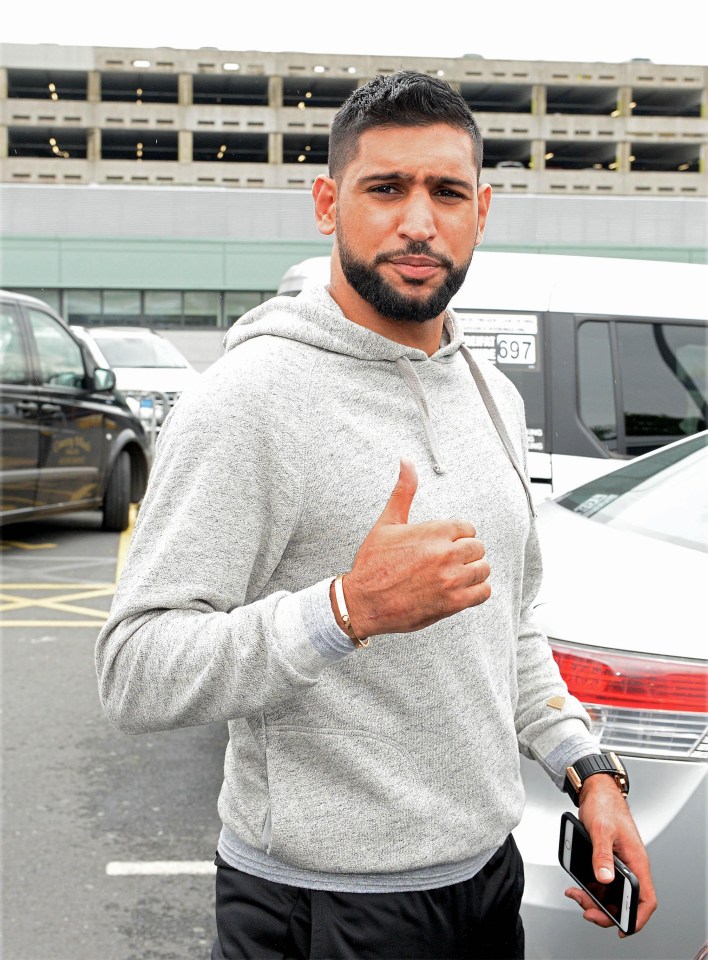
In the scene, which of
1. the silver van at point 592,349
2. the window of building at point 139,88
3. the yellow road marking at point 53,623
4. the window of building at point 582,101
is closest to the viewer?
the silver van at point 592,349

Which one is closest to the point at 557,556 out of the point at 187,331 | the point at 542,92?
the point at 187,331

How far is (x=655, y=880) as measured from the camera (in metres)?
2.18

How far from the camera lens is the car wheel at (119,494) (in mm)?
10055

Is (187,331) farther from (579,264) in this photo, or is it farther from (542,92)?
(579,264)

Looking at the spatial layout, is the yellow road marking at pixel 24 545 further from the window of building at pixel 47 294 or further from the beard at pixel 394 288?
the window of building at pixel 47 294

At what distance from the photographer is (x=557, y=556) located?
2.70 metres

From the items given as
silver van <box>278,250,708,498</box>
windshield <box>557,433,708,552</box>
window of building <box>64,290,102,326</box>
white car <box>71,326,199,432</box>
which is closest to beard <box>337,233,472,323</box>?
windshield <box>557,433,708,552</box>

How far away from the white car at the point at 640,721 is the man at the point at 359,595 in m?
0.43

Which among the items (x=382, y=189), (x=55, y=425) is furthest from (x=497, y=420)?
(x=55, y=425)

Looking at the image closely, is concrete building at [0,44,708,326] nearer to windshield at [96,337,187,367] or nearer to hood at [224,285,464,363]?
windshield at [96,337,187,367]

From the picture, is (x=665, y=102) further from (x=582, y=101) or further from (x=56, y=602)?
(x=56, y=602)

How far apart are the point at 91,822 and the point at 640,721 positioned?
2.37 metres

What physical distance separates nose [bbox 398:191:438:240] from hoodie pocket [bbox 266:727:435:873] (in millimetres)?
747

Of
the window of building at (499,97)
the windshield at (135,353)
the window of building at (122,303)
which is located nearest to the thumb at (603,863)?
the windshield at (135,353)
